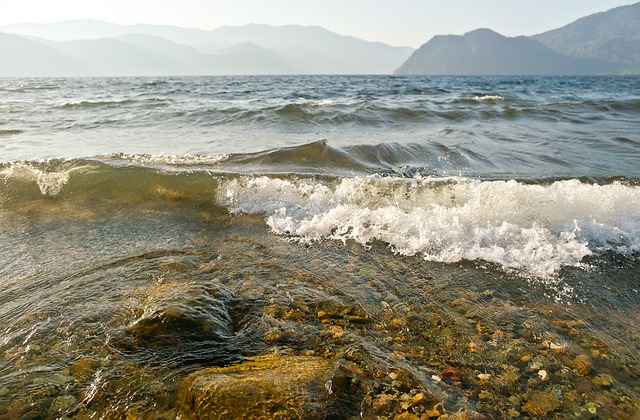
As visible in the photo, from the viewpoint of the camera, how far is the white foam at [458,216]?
4352mm

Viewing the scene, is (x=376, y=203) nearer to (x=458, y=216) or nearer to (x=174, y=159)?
(x=458, y=216)

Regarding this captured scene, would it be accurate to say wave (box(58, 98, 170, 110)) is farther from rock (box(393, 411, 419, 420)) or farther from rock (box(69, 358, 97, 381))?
rock (box(393, 411, 419, 420))

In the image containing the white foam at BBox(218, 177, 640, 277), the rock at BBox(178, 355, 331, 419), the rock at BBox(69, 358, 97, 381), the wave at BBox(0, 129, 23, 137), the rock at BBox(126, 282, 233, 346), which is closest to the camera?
the rock at BBox(178, 355, 331, 419)

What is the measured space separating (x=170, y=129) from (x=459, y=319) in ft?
40.2

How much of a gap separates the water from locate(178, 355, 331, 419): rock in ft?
0.05

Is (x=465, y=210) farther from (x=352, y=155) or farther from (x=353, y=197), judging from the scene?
(x=352, y=155)

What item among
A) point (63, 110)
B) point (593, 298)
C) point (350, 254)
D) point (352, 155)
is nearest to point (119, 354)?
point (350, 254)

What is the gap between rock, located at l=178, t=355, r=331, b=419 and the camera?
2.02 metres

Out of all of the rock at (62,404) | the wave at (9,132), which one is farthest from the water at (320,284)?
the wave at (9,132)

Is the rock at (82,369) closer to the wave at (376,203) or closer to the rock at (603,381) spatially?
the wave at (376,203)

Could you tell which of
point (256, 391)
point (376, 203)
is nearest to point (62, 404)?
point (256, 391)

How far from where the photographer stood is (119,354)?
2.57 metres

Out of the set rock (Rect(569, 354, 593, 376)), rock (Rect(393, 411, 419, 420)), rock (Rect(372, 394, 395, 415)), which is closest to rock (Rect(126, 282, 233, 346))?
rock (Rect(372, 394, 395, 415))

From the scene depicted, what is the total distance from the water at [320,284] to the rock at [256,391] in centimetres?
1
